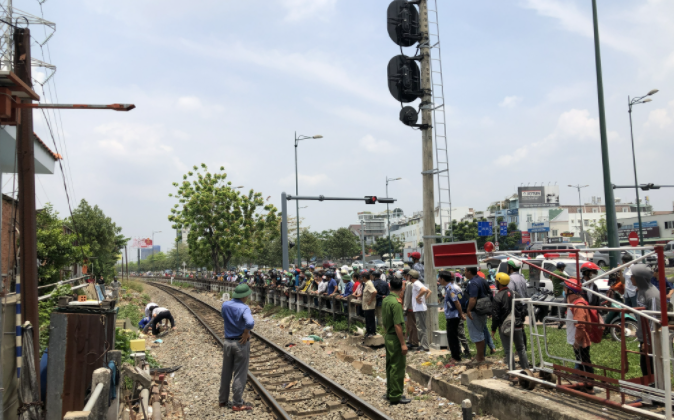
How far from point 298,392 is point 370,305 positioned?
12.4ft

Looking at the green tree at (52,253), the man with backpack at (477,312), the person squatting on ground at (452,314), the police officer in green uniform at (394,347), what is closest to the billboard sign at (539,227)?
the green tree at (52,253)

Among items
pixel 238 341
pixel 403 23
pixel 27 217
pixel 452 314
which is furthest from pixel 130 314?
pixel 403 23

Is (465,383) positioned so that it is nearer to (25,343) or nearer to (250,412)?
(250,412)

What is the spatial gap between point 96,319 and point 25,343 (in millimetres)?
741

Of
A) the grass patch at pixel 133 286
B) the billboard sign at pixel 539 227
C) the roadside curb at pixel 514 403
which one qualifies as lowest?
the grass patch at pixel 133 286

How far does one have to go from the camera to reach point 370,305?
11781mm

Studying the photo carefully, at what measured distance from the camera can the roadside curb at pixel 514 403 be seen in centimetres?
522

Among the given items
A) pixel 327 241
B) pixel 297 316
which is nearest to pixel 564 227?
pixel 327 241

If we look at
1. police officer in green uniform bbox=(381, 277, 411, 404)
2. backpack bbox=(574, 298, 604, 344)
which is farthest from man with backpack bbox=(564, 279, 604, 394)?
police officer in green uniform bbox=(381, 277, 411, 404)

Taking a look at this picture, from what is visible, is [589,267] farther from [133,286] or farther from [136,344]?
[133,286]

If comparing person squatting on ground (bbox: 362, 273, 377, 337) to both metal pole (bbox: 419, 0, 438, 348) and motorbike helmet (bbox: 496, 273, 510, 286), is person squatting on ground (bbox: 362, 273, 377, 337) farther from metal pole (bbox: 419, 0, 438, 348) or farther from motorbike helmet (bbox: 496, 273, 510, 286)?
motorbike helmet (bbox: 496, 273, 510, 286)

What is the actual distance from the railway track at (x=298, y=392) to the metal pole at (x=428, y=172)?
267cm

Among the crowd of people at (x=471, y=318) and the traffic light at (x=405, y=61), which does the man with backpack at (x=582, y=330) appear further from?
the traffic light at (x=405, y=61)

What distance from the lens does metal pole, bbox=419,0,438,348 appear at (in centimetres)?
982
